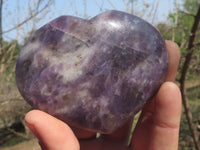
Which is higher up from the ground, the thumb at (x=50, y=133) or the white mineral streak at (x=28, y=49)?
the white mineral streak at (x=28, y=49)

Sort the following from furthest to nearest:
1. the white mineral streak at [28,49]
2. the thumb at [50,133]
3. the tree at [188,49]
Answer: the tree at [188,49] < the white mineral streak at [28,49] < the thumb at [50,133]

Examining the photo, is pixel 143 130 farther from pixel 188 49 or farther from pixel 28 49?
pixel 188 49

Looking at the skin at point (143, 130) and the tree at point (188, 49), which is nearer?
the skin at point (143, 130)

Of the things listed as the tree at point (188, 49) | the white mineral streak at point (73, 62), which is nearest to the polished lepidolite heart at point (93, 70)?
the white mineral streak at point (73, 62)

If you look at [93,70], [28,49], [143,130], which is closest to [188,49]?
[143,130]

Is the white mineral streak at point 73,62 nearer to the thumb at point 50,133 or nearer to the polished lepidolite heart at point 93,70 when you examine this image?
the polished lepidolite heart at point 93,70

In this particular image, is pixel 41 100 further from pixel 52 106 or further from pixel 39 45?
pixel 39 45

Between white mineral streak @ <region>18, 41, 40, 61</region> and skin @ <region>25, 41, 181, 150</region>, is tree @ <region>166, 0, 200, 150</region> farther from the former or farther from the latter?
white mineral streak @ <region>18, 41, 40, 61</region>

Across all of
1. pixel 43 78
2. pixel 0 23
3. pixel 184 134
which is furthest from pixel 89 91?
pixel 184 134
